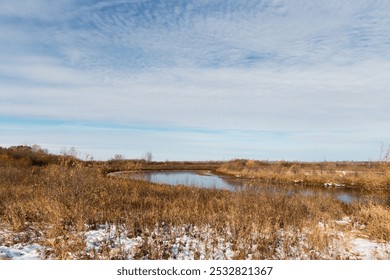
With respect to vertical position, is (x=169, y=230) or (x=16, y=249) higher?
(x=169, y=230)

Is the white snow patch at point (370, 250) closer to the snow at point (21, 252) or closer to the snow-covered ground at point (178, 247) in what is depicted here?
the snow-covered ground at point (178, 247)

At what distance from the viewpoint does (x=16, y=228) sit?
855 centimetres

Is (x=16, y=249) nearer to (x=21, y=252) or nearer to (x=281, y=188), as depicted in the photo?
(x=21, y=252)

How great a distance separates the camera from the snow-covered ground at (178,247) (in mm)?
7105

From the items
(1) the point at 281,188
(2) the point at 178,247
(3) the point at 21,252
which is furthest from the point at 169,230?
(1) the point at 281,188

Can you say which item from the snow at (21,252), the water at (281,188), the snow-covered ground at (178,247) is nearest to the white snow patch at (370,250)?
the snow-covered ground at (178,247)

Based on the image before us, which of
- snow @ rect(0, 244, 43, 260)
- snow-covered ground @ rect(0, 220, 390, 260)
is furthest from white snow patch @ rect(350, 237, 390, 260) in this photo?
snow @ rect(0, 244, 43, 260)

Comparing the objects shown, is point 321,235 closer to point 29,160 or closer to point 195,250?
point 195,250

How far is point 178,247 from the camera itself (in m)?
7.69

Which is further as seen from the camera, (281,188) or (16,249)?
(281,188)

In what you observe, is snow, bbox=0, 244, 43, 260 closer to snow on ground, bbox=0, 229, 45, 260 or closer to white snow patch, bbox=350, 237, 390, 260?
snow on ground, bbox=0, 229, 45, 260

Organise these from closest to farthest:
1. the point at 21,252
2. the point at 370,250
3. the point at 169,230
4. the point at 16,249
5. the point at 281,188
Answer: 1. the point at 21,252
2. the point at 16,249
3. the point at 370,250
4. the point at 169,230
5. the point at 281,188

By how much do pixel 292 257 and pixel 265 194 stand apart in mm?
6918
